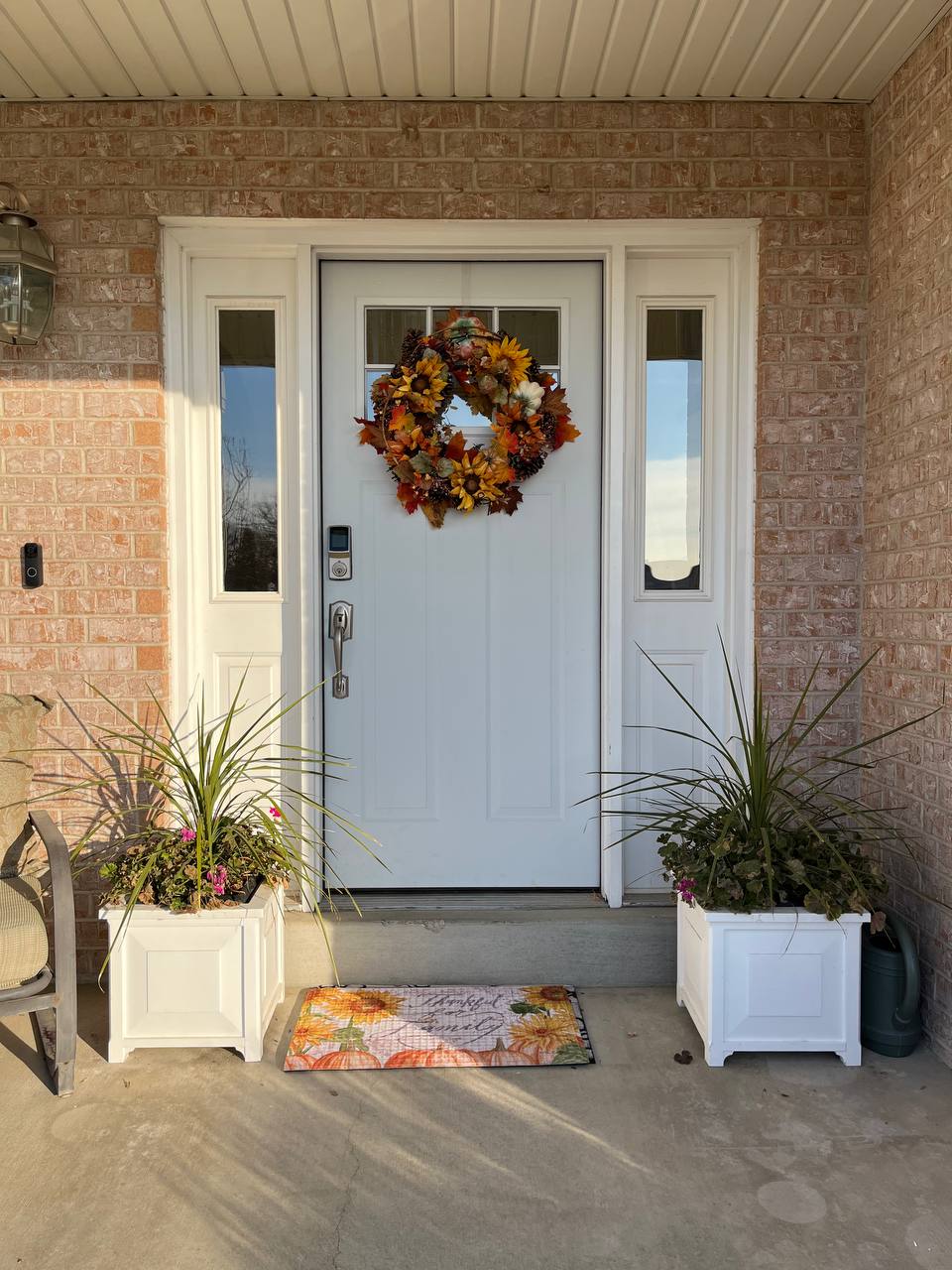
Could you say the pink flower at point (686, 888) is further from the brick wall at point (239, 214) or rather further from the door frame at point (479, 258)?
the brick wall at point (239, 214)

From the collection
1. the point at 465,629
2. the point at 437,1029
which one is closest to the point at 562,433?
the point at 465,629

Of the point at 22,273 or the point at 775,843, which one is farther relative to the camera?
the point at 22,273

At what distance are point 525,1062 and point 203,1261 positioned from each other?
2.98ft

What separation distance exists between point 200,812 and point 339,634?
2.43 ft

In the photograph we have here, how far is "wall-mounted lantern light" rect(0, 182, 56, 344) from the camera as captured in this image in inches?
101

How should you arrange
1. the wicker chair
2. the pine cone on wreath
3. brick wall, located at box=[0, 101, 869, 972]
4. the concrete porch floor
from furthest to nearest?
the pine cone on wreath, brick wall, located at box=[0, 101, 869, 972], the wicker chair, the concrete porch floor

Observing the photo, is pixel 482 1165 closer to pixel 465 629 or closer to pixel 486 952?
pixel 486 952

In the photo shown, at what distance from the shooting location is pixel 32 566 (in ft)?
9.05

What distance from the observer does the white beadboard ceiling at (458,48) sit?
2.31 meters

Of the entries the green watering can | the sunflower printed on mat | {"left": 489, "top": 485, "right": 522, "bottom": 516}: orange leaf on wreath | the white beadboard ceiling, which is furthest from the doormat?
the white beadboard ceiling

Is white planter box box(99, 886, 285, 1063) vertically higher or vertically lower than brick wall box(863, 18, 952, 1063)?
lower

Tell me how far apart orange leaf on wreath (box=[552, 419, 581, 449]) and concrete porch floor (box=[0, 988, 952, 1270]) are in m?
1.73

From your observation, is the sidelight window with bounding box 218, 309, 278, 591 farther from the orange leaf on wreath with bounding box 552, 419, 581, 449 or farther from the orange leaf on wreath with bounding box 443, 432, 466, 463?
the orange leaf on wreath with bounding box 552, 419, 581, 449

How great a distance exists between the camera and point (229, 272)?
2871 millimetres
